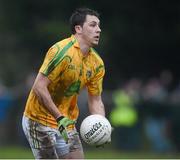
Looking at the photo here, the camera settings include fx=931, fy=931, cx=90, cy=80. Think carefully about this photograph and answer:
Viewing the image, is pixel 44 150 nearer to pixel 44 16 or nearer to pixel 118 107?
pixel 118 107

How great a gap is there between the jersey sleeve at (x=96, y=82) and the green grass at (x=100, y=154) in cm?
778

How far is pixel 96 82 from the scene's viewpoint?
11.5m

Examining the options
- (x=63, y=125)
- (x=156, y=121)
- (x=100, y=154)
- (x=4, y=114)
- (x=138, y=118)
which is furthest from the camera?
(x=4, y=114)

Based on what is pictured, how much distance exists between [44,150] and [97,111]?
87 centimetres

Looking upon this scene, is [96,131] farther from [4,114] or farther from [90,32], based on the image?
[4,114]

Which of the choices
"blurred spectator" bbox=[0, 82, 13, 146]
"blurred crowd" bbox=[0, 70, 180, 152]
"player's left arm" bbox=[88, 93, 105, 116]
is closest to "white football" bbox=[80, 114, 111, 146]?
"player's left arm" bbox=[88, 93, 105, 116]

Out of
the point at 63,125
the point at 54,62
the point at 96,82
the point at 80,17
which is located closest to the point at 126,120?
the point at 96,82

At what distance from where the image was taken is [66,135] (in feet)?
35.0

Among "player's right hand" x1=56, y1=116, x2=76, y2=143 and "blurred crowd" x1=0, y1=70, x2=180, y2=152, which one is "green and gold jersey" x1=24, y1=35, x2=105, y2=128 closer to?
"player's right hand" x1=56, y1=116, x2=76, y2=143

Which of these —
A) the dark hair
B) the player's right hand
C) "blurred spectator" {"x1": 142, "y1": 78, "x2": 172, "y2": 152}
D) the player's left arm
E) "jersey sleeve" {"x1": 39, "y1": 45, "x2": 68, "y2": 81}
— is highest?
the dark hair

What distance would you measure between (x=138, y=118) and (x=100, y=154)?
7.06ft

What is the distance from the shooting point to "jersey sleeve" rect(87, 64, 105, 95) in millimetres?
11398

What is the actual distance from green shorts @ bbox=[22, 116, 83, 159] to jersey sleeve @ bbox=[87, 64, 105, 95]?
657 mm

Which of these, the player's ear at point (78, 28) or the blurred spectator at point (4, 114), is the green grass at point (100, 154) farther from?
the player's ear at point (78, 28)
